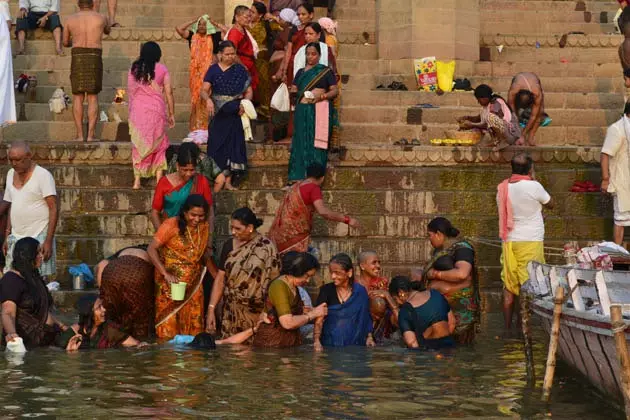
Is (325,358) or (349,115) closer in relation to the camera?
(325,358)

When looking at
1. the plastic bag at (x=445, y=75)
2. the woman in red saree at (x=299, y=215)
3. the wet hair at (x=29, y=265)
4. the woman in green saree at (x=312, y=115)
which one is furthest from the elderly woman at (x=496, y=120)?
the wet hair at (x=29, y=265)

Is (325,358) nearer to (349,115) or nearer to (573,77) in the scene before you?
(349,115)

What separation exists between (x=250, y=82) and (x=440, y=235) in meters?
3.21

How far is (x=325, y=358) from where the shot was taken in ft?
34.6

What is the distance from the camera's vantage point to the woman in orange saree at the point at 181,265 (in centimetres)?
1144

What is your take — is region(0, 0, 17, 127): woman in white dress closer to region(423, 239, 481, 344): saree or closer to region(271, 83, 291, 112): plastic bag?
region(271, 83, 291, 112): plastic bag

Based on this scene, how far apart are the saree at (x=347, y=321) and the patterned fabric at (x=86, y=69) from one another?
4.50 m

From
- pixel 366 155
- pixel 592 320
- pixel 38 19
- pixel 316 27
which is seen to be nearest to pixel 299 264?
pixel 592 320

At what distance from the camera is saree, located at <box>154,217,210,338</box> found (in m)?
11.5

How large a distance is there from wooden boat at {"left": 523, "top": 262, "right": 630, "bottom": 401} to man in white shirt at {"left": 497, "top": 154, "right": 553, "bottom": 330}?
236 centimetres

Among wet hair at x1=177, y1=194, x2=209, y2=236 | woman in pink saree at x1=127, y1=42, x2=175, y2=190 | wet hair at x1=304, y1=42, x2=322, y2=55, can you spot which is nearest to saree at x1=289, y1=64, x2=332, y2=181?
wet hair at x1=304, y1=42, x2=322, y2=55

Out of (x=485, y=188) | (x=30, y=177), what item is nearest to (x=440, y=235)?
(x=485, y=188)

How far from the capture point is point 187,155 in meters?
11.8

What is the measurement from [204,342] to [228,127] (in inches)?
120
